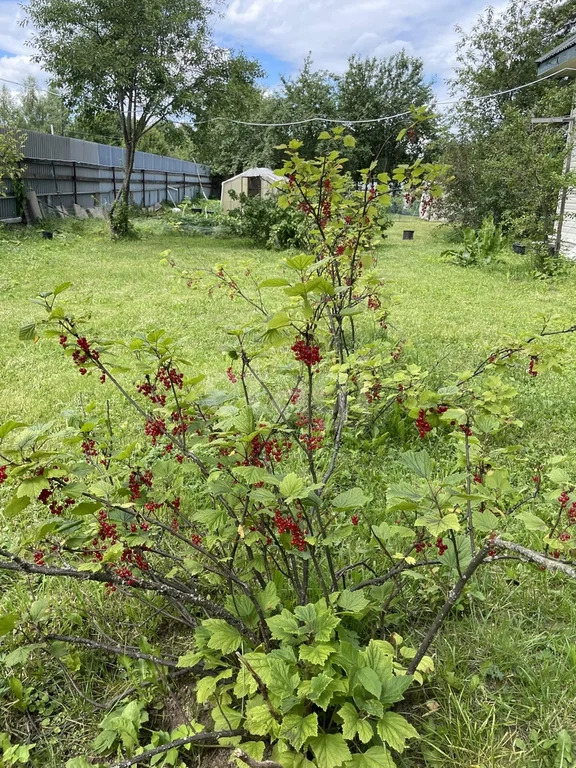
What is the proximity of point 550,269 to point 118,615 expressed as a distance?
9.05 m

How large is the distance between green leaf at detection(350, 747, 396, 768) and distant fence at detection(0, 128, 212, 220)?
539 inches

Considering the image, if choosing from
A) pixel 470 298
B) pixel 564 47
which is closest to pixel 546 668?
pixel 470 298

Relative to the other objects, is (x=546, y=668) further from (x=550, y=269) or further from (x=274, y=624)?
(x=550, y=269)

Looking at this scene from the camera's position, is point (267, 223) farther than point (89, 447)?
Yes

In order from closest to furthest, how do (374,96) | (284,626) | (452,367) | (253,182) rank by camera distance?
(284,626) < (452,367) < (253,182) < (374,96)

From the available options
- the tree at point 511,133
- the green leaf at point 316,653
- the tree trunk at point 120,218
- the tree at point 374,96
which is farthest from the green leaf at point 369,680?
the tree at point 374,96

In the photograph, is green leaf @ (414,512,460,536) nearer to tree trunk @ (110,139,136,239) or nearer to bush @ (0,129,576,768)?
bush @ (0,129,576,768)

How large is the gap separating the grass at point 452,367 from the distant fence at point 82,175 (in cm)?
300

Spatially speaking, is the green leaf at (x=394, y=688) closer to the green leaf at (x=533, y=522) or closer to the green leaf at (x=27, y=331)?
the green leaf at (x=533, y=522)

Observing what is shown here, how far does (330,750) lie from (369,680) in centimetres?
17

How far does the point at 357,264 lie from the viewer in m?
2.88

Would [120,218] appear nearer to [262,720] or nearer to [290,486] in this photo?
[290,486]

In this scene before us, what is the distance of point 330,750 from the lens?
1.18 meters

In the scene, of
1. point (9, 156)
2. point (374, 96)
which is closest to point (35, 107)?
point (374, 96)
